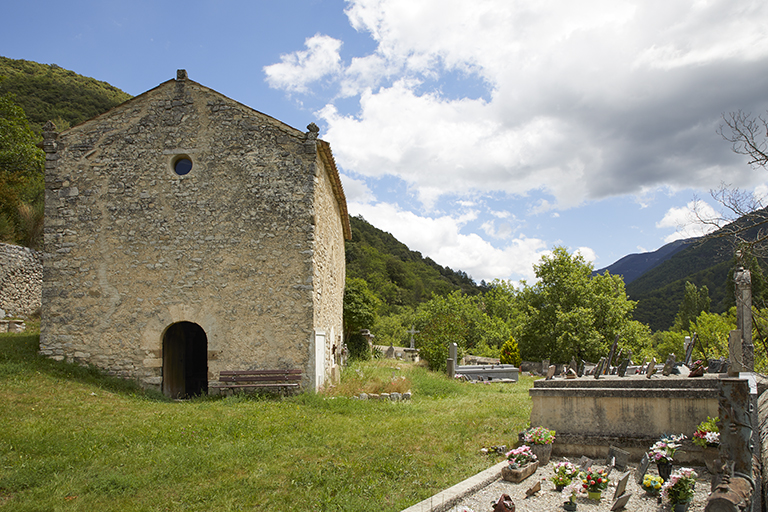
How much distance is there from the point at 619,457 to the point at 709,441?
1.08 metres

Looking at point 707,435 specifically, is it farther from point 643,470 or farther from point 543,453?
point 543,453

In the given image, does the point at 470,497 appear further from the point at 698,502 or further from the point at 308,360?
the point at 308,360

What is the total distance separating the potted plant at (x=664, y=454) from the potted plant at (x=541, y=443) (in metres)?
1.30

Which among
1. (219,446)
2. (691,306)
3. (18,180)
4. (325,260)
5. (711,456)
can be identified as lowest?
(219,446)

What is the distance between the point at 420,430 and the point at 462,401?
373 centimetres

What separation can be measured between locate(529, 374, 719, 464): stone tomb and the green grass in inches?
40.9

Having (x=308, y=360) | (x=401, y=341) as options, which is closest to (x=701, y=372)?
(x=308, y=360)

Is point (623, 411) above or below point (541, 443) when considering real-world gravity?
above

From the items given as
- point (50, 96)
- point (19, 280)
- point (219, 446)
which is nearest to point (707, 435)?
point (219, 446)

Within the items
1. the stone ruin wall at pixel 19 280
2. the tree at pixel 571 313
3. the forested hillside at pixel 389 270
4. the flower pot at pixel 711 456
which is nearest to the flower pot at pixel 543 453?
the flower pot at pixel 711 456

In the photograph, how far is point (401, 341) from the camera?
1528 inches

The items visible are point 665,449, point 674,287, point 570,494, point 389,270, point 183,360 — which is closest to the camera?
point 570,494

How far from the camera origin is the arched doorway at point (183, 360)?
1202 cm

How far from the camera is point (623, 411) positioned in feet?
20.7
